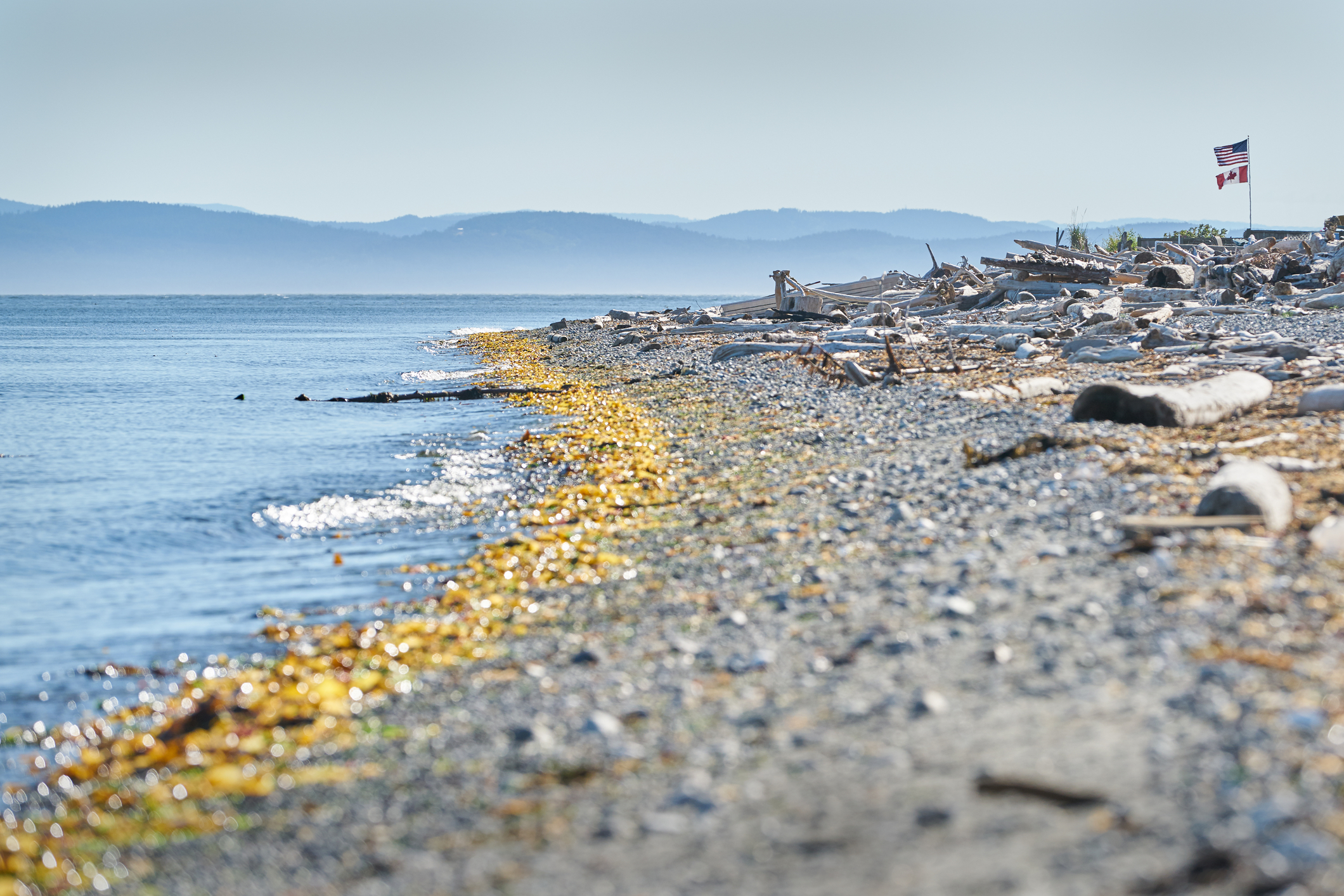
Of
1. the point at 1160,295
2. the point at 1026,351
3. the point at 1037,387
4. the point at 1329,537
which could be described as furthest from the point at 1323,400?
the point at 1160,295

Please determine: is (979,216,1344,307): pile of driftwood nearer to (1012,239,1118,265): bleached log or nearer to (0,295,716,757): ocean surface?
(1012,239,1118,265): bleached log

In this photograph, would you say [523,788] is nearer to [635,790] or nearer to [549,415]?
[635,790]

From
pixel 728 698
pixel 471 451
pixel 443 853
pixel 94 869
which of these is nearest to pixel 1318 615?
pixel 728 698

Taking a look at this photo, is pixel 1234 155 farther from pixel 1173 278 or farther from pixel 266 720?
pixel 266 720

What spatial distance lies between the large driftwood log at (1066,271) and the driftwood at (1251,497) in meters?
26.5

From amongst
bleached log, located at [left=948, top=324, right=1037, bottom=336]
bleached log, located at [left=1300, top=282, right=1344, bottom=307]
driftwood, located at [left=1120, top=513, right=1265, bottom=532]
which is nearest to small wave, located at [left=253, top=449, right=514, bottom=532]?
driftwood, located at [left=1120, top=513, right=1265, bottom=532]

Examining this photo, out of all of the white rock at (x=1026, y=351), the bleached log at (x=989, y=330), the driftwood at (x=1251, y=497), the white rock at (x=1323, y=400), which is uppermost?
the bleached log at (x=989, y=330)

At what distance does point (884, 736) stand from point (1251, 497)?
3.85 m

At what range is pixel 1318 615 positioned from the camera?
5227mm

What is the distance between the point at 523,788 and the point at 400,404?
68.9ft

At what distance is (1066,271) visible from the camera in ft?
107

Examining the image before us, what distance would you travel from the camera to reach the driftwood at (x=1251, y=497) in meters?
6.87

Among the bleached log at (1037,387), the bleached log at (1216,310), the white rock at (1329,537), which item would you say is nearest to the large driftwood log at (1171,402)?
the bleached log at (1037,387)

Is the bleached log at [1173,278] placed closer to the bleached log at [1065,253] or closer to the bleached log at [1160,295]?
the bleached log at [1160,295]
